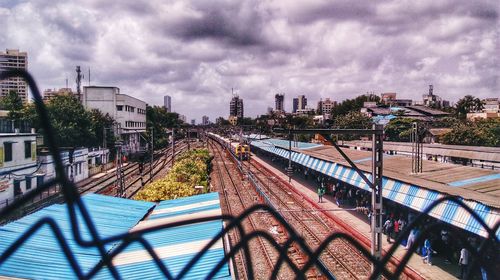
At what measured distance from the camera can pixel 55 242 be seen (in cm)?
1021

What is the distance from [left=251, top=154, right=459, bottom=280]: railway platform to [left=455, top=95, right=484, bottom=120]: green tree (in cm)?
5982

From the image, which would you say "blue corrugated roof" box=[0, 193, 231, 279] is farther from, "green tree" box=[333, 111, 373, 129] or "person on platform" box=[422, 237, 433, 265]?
"green tree" box=[333, 111, 373, 129]

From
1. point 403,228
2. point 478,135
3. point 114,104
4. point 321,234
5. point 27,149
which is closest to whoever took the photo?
point 403,228

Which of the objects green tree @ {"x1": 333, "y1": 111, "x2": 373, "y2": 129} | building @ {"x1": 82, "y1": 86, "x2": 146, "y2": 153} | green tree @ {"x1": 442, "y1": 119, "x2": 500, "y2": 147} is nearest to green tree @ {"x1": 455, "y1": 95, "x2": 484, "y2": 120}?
green tree @ {"x1": 333, "y1": 111, "x2": 373, "y2": 129}

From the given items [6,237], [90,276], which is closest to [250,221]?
[6,237]

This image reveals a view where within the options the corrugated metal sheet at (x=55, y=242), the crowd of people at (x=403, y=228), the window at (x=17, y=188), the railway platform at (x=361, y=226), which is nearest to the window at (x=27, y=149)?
the window at (x=17, y=188)

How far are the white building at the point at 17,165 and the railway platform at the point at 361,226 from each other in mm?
19726

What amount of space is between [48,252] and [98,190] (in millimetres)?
23947

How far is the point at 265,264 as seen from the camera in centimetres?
1639

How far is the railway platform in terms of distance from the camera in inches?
567

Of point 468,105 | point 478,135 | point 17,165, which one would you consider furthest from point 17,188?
point 468,105

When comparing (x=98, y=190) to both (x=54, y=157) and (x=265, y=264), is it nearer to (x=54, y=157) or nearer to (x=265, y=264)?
(x=265, y=264)

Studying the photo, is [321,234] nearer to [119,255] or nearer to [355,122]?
[119,255]

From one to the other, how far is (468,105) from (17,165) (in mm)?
86590
